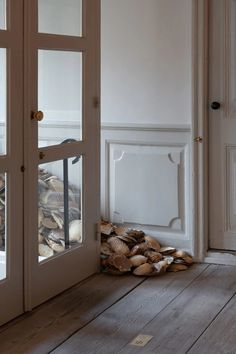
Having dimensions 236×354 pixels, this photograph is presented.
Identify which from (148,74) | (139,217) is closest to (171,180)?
(139,217)

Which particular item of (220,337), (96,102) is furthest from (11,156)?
(220,337)

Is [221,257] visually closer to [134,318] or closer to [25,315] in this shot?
[134,318]

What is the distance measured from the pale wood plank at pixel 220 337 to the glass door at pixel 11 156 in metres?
0.99

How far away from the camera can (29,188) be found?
11.8ft

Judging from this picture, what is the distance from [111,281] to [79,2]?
1.68m

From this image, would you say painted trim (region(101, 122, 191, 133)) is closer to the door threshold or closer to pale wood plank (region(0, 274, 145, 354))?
the door threshold

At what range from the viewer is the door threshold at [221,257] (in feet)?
14.7

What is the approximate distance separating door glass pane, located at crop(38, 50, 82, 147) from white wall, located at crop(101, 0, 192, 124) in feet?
2.21

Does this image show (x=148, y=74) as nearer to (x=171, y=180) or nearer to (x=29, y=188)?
(x=171, y=180)

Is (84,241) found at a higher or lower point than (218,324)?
higher

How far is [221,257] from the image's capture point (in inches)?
178

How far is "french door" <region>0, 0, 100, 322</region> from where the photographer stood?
11.4 feet

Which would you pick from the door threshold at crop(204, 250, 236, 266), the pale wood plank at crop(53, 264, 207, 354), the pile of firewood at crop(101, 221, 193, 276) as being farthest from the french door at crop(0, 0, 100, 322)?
the door threshold at crop(204, 250, 236, 266)

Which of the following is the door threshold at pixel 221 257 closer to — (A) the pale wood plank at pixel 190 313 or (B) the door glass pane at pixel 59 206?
(A) the pale wood plank at pixel 190 313
